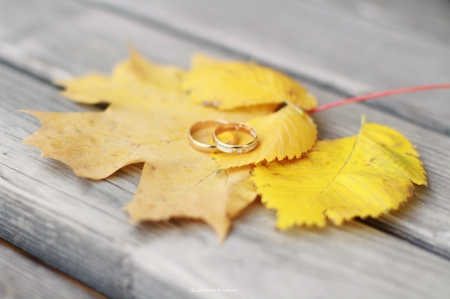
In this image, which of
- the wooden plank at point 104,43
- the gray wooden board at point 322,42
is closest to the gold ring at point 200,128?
the wooden plank at point 104,43

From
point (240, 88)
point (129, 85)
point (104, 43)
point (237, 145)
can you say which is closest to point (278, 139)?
point (237, 145)

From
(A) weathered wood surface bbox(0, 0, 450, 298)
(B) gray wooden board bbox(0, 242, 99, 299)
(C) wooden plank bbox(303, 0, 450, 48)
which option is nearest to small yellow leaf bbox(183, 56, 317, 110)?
(A) weathered wood surface bbox(0, 0, 450, 298)

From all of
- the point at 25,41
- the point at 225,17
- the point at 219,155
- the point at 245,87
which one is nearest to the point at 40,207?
the point at 219,155

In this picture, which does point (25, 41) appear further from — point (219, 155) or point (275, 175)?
point (275, 175)

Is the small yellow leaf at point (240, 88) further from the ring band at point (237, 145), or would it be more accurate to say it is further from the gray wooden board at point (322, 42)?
the gray wooden board at point (322, 42)

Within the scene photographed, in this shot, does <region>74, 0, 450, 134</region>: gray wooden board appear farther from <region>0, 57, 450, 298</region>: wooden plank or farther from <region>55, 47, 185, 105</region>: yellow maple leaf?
<region>0, 57, 450, 298</region>: wooden plank

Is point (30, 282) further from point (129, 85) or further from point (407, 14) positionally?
point (407, 14)
